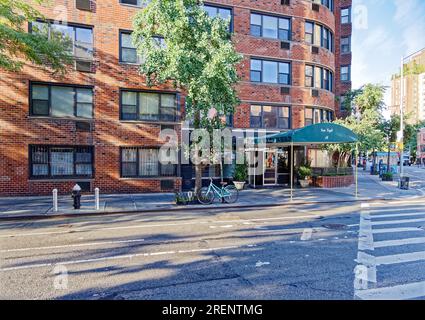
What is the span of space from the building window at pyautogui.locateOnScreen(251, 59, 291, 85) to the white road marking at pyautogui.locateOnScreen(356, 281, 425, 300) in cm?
1707

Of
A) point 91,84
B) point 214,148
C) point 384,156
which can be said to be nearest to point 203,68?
point 214,148

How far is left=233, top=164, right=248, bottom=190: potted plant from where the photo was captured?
18312 millimetres

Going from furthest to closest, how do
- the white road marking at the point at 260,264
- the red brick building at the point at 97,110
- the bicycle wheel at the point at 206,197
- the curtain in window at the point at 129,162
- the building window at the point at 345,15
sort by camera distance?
the building window at the point at 345,15
the curtain in window at the point at 129,162
the red brick building at the point at 97,110
the bicycle wheel at the point at 206,197
the white road marking at the point at 260,264

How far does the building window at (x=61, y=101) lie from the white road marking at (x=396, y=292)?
50.4 feet

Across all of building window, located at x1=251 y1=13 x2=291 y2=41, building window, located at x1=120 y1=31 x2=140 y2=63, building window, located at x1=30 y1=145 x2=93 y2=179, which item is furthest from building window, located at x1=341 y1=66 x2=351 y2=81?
building window, located at x1=30 y1=145 x2=93 y2=179

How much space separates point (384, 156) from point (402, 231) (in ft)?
123

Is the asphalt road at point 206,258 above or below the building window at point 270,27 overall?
below

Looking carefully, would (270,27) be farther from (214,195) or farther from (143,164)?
(214,195)

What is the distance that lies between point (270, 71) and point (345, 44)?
15.8 meters

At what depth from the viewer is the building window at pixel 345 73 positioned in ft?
102

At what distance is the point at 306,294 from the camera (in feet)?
14.3

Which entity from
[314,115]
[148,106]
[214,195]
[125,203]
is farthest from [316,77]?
[125,203]

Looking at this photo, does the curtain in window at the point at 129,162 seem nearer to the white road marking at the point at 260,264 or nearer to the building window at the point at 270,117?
the building window at the point at 270,117

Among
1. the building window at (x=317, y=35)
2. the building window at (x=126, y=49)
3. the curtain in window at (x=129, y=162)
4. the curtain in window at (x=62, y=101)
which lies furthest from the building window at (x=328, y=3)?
the curtain in window at (x=62, y=101)
